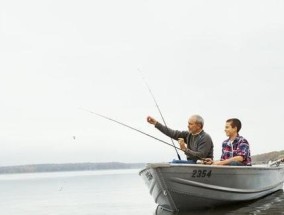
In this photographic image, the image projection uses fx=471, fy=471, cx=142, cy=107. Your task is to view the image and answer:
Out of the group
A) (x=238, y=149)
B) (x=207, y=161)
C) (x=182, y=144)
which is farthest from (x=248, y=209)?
(x=182, y=144)

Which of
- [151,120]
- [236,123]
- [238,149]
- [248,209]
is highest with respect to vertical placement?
[151,120]

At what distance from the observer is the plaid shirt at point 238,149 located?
1152 centimetres

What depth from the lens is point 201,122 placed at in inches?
436

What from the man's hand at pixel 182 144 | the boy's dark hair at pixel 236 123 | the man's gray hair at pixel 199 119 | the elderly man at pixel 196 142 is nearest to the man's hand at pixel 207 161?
the elderly man at pixel 196 142

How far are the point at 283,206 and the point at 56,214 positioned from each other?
6.31 meters

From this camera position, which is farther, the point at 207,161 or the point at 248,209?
the point at 248,209

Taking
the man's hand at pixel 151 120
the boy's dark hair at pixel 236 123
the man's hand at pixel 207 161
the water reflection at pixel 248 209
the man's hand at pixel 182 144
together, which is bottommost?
the water reflection at pixel 248 209

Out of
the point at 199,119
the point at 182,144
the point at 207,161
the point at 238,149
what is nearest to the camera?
the point at 182,144

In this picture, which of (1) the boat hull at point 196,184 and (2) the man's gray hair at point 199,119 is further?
(2) the man's gray hair at point 199,119

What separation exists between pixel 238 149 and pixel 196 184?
67.8 inches

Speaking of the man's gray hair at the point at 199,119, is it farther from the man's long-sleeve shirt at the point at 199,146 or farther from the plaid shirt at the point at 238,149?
the plaid shirt at the point at 238,149

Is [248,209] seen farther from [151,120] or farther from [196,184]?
[151,120]

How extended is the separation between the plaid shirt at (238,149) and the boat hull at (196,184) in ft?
1.07

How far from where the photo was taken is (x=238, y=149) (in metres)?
11.5
